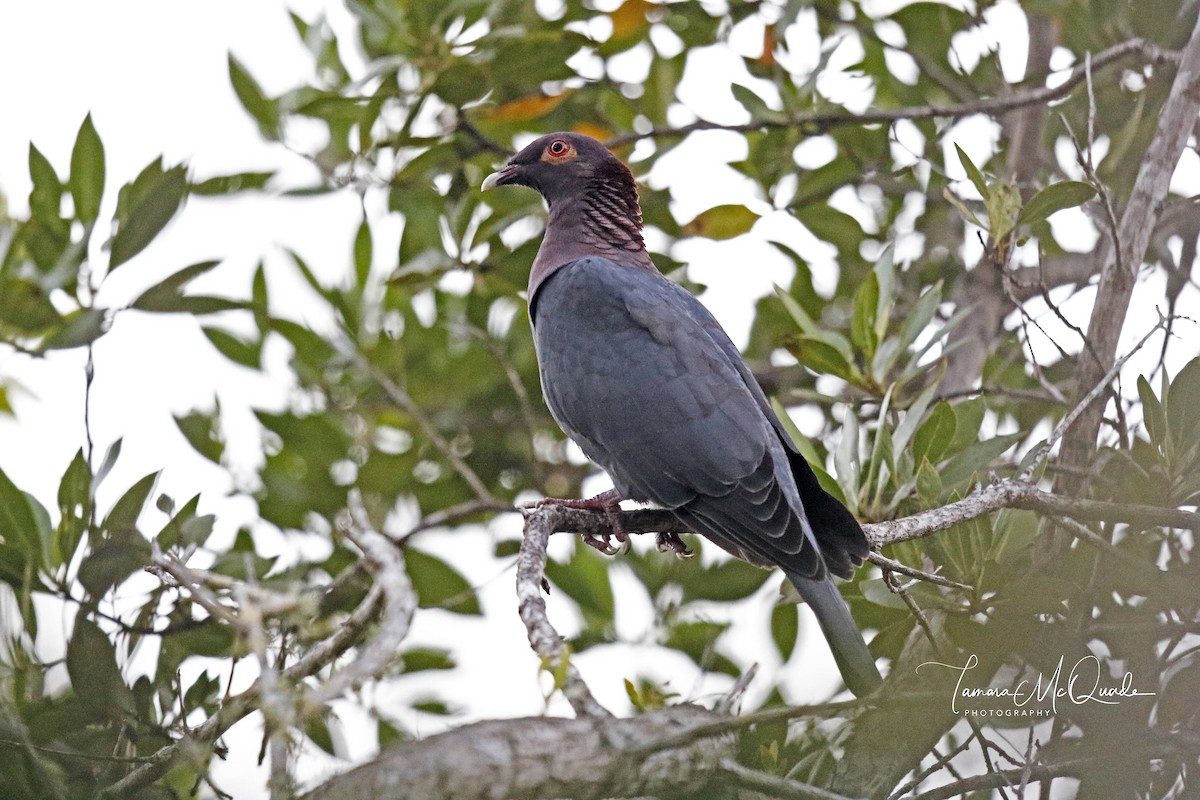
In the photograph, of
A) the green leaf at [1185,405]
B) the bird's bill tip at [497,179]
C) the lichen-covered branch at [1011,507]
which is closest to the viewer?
the lichen-covered branch at [1011,507]

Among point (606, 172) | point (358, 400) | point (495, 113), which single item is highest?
point (495, 113)

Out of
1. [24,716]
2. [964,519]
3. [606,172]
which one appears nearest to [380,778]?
[24,716]

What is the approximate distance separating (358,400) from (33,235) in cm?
167

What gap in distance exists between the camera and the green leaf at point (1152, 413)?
3504mm

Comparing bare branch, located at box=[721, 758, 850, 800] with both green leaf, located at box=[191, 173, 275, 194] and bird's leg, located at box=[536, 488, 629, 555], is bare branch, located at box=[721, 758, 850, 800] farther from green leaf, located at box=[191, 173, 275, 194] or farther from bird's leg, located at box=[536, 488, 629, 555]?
green leaf, located at box=[191, 173, 275, 194]

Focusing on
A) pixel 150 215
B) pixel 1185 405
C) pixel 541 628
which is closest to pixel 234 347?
pixel 150 215

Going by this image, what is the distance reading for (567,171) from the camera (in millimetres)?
4914

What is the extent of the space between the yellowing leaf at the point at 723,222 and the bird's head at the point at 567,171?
0.31 m

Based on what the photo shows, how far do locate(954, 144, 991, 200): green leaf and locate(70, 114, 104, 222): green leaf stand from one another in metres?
2.99

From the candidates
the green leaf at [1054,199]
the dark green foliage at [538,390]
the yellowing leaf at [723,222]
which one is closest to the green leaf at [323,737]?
the dark green foliage at [538,390]

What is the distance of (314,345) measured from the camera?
201 inches

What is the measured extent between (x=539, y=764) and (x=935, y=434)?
7.24 feet

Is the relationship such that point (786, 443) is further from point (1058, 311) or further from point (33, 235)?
point (33, 235)

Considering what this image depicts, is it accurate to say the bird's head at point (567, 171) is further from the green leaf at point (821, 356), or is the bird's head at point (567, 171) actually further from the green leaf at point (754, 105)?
the green leaf at point (821, 356)
